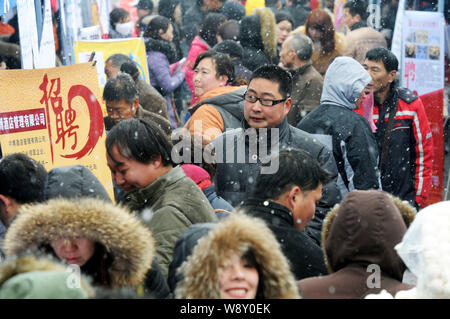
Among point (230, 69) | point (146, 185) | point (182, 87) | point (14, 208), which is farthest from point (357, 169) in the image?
point (182, 87)

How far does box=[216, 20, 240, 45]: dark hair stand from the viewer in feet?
29.5

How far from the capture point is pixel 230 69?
617 cm

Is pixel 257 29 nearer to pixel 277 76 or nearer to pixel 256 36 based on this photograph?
pixel 256 36

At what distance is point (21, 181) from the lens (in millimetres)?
3379

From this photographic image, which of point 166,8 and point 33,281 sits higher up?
point 166,8

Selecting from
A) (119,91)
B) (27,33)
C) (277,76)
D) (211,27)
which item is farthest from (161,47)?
(277,76)

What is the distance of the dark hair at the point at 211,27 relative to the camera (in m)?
9.71

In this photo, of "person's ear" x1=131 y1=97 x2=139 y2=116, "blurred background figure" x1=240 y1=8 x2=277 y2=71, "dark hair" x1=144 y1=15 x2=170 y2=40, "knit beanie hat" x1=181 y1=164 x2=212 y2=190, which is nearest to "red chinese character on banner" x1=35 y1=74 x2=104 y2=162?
"person's ear" x1=131 y1=97 x2=139 y2=116

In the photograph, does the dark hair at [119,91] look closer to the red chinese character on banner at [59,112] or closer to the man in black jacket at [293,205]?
the red chinese character on banner at [59,112]

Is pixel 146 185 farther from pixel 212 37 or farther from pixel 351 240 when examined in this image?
pixel 212 37

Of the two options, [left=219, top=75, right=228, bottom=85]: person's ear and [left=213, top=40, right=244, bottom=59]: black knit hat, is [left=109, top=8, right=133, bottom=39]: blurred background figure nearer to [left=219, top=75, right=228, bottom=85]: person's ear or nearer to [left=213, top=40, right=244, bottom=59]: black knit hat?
[left=213, top=40, right=244, bottom=59]: black knit hat

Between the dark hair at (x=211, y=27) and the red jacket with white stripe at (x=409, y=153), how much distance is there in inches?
164

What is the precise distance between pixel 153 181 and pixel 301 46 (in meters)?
4.04

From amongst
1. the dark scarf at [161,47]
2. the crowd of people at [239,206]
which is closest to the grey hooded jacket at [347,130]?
the crowd of people at [239,206]
